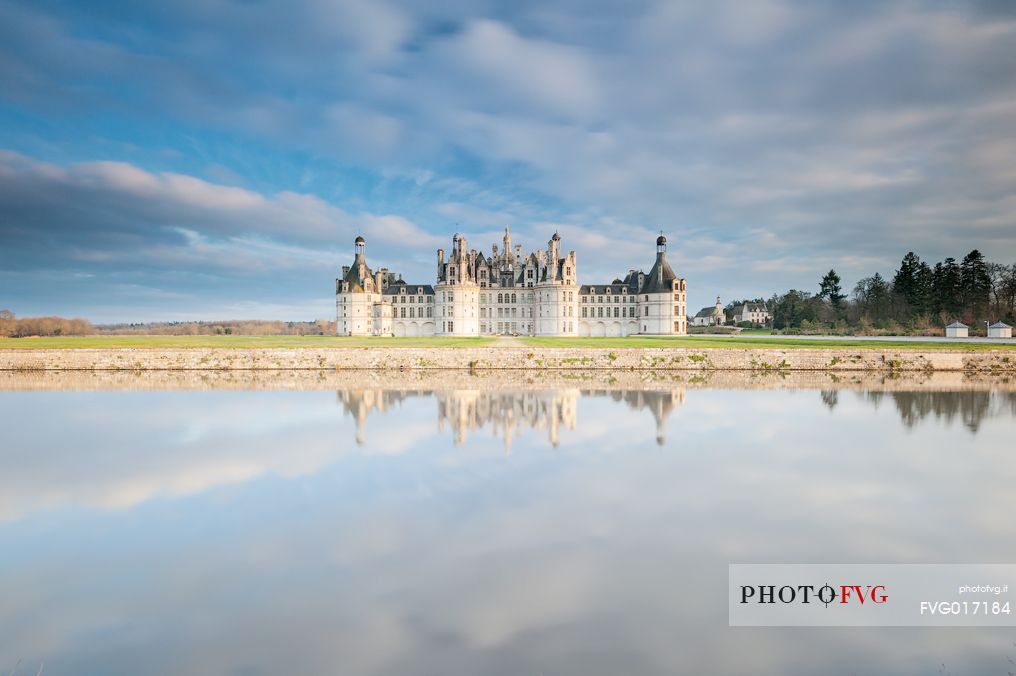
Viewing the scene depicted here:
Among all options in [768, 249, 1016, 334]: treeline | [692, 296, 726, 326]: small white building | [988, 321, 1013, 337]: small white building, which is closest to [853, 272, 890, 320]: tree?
[768, 249, 1016, 334]: treeline

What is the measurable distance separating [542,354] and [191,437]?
19.3 m

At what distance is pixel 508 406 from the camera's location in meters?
15.5

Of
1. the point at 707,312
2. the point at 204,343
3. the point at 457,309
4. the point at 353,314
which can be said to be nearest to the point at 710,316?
the point at 707,312

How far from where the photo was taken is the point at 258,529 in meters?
6.57

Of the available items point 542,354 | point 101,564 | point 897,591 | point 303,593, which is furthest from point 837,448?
point 542,354

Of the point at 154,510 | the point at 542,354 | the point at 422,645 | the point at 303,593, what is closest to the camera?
the point at 422,645

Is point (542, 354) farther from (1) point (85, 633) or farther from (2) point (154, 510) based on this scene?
(1) point (85, 633)

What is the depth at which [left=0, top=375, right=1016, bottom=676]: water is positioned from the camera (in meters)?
4.21

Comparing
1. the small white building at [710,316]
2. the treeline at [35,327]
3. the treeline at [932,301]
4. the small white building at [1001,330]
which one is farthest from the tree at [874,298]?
the treeline at [35,327]

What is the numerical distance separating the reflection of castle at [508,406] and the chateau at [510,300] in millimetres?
42913

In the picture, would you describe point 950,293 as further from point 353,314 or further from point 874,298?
point 353,314

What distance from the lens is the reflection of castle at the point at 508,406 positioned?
1252 cm

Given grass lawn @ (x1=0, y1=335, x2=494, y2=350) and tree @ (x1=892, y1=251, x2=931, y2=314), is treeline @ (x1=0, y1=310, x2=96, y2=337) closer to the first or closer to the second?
grass lawn @ (x1=0, y1=335, x2=494, y2=350)

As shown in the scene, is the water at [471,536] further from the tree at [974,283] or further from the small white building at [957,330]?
the tree at [974,283]
